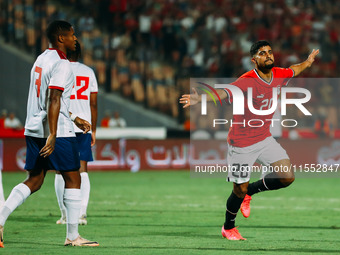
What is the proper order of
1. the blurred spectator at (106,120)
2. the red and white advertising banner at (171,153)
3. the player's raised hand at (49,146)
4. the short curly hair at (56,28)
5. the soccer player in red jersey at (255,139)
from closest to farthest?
the player's raised hand at (49,146), the short curly hair at (56,28), the soccer player in red jersey at (255,139), the red and white advertising banner at (171,153), the blurred spectator at (106,120)

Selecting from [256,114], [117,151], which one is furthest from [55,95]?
[117,151]

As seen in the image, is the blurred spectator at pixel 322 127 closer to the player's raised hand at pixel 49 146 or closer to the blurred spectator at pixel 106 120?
the blurred spectator at pixel 106 120

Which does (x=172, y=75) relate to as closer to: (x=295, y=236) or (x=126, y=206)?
(x=126, y=206)

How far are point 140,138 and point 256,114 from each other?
11944mm

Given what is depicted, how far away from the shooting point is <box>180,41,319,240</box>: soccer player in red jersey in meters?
7.60

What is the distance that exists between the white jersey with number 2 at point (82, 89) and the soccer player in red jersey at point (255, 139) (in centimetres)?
194

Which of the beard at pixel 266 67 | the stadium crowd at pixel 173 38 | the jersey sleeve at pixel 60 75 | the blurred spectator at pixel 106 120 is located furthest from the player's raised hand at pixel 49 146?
the stadium crowd at pixel 173 38

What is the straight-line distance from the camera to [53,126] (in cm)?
639

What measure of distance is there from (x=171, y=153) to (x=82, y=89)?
10558 mm

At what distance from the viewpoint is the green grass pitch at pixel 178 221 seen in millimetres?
6903

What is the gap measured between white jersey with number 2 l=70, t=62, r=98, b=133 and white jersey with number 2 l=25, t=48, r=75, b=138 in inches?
81.8

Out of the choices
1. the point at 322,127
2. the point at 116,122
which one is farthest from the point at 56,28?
the point at 322,127

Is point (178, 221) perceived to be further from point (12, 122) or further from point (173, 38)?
point (173, 38)

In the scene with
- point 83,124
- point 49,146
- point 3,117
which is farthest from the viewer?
point 3,117
